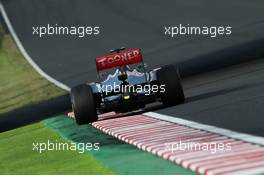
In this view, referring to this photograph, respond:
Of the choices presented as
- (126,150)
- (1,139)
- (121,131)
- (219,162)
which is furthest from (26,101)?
(219,162)

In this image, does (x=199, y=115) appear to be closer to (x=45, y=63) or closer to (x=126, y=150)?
(x=126, y=150)

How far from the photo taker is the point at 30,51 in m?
32.0

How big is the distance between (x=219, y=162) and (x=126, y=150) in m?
2.65

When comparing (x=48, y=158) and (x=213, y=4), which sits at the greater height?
(x=213, y=4)

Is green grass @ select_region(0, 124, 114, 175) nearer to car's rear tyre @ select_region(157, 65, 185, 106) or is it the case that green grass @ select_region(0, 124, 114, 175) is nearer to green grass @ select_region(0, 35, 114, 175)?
green grass @ select_region(0, 35, 114, 175)

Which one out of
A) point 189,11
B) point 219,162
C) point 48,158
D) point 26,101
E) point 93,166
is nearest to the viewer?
point 219,162
